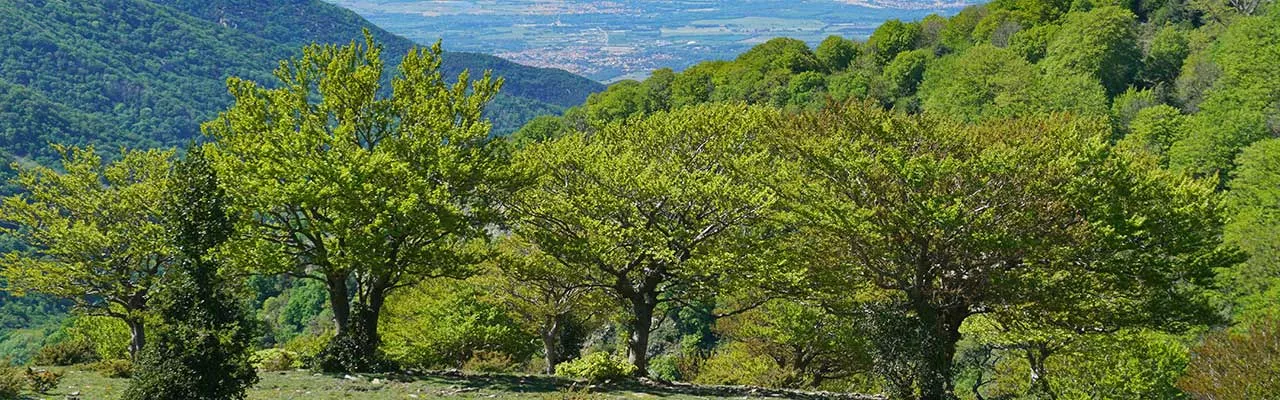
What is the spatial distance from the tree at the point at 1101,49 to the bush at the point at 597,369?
61.0 metres

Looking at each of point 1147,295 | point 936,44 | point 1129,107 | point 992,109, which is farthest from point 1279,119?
point 936,44

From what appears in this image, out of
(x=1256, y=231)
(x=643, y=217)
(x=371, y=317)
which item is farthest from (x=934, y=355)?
(x=1256, y=231)

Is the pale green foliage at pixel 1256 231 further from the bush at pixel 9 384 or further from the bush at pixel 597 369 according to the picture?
the bush at pixel 9 384

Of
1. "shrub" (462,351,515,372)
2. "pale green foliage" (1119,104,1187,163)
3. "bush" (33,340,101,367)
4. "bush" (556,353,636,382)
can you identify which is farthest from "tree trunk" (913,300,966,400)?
"pale green foliage" (1119,104,1187,163)

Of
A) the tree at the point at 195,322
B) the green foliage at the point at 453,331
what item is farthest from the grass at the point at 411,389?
the green foliage at the point at 453,331

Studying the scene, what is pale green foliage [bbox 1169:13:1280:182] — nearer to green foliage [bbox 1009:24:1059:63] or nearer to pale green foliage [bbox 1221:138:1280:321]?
pale green foliage [bbox 1221:138:1280:321]

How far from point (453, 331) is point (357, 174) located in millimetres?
23315

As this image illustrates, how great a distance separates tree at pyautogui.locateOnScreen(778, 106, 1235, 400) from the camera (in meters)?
20.6

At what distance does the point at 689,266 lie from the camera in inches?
896

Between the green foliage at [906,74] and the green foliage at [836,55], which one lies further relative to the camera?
the green foliage at [836,55]

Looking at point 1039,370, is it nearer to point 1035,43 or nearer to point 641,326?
point 641,326

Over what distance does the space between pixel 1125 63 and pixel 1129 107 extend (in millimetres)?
13082

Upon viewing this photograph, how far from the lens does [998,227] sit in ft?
69.4

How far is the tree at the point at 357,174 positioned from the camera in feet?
67.3
